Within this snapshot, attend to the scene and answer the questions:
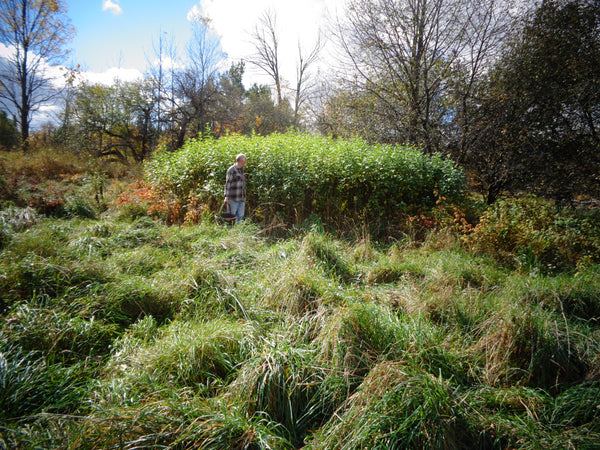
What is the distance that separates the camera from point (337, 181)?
21.7ft

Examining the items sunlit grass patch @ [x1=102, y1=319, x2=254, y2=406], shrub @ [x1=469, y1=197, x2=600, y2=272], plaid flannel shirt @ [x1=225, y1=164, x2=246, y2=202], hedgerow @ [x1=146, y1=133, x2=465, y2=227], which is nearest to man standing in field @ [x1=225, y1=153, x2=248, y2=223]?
plaid flannel shirt @ [x1=225, y1=164, x2=246, y2=202]

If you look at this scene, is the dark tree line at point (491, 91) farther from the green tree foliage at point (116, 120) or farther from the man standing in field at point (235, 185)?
the green tree foliage at point (116, 120)

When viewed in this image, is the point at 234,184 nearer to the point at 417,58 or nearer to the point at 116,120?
the point at 417,58

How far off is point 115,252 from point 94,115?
18.4m

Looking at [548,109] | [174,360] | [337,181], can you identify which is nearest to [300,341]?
[174,360]

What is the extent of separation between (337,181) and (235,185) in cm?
237

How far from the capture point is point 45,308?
2.65 m

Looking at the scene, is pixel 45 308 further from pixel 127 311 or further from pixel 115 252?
pixel 115 252

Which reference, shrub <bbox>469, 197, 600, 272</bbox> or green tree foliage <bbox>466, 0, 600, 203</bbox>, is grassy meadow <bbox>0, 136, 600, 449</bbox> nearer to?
shrub <bbox>469, 197, 600, 272</bbox>

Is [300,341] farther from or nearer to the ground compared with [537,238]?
nearer to the ground

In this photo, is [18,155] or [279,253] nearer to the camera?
[279,253]

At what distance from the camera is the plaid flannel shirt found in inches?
250

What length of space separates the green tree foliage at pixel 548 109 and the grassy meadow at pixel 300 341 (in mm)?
2722

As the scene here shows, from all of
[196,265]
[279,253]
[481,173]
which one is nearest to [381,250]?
[279,253]
